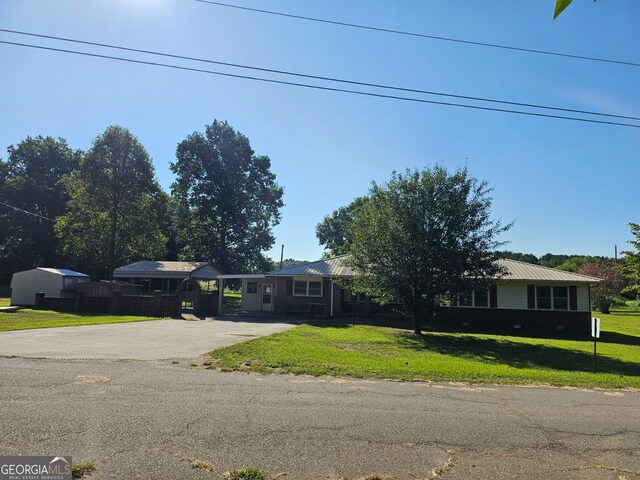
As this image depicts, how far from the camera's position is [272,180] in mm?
50844

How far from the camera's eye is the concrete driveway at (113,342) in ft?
35.0

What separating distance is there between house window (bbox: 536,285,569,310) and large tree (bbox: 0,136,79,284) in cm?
5242

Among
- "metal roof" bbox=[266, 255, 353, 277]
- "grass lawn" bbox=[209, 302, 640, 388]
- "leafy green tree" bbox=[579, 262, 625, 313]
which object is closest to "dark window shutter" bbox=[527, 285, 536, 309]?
"grass lawn" bbox=[209, 302, 640, 388]

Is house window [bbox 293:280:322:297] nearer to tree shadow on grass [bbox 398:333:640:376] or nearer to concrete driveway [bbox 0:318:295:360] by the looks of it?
tree shadow on grass [bbox 398:333:640:376]

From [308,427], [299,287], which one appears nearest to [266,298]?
[299,287]

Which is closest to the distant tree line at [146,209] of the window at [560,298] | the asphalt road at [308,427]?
the window at [560,298]

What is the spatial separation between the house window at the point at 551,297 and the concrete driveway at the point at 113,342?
17402 mm

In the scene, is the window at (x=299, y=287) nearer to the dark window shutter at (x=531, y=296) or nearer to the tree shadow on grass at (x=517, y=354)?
the tree shadow on grass at (x=517, y=354)

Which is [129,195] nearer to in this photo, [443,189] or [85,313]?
[85,313]

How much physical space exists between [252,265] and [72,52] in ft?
125

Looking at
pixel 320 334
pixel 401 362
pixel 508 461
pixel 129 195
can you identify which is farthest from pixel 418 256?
pixel 129 195

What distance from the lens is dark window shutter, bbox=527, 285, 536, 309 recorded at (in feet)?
82.4

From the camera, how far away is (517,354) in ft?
48.4

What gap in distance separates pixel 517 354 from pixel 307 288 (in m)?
15.7
